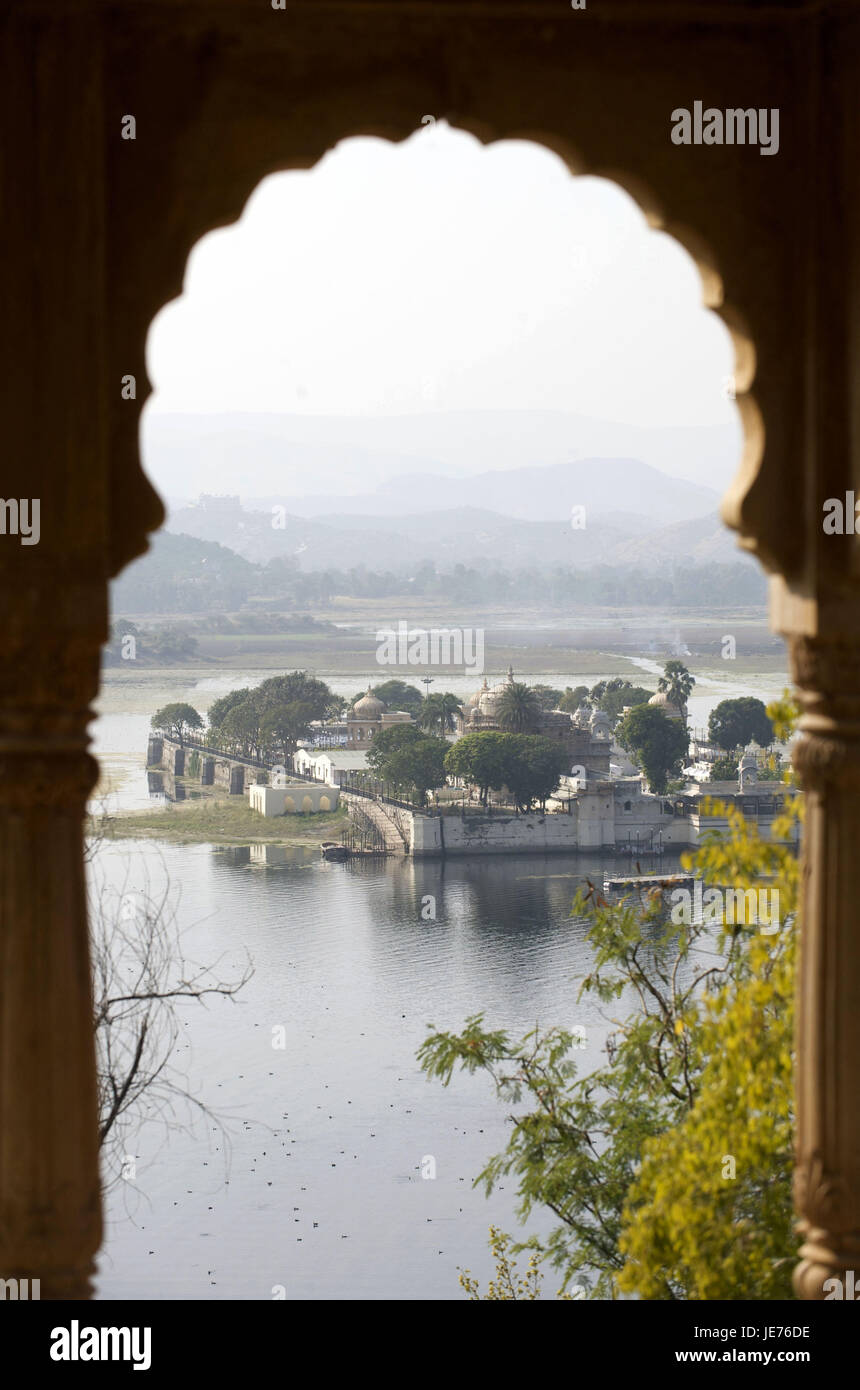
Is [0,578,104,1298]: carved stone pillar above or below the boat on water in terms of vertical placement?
above

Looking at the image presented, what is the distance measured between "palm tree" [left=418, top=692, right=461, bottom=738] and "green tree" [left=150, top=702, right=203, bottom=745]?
516 cm

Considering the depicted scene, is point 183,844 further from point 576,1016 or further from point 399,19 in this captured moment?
point 399,19

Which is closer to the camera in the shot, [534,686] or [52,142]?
[52,142]

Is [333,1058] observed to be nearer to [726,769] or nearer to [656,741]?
[656,741]

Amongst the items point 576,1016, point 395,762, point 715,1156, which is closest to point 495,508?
point 395,762

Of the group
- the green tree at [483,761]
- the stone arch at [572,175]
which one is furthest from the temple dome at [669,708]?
the stone arch at [572,175]

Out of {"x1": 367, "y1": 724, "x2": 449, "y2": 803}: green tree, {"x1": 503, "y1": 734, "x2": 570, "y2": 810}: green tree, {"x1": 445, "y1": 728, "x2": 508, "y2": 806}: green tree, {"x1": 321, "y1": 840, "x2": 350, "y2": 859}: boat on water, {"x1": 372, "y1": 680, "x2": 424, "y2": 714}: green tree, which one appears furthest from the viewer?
{"x1": 372, "y1": 680, "x2": 424, "y2": 714}: green tree

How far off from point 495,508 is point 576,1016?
18501 millimetres

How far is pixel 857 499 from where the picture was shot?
2.17 meters

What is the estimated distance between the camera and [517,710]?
29.1 m

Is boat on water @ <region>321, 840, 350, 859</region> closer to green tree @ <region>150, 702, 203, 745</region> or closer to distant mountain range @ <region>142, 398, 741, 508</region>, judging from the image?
green tree @ <region>150, 702, 203, 745</region>

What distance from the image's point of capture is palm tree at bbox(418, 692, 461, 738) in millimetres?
32219

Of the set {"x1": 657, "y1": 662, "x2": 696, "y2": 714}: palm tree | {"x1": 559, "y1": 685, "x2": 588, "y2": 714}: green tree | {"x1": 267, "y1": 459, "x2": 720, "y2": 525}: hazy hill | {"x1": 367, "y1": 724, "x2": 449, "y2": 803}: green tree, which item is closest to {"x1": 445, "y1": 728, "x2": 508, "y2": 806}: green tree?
{"x1": 367, "y1": 724, "x2": 449, "y2": 803}: green tree

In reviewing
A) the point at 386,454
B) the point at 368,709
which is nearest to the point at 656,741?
the point at 368,709
